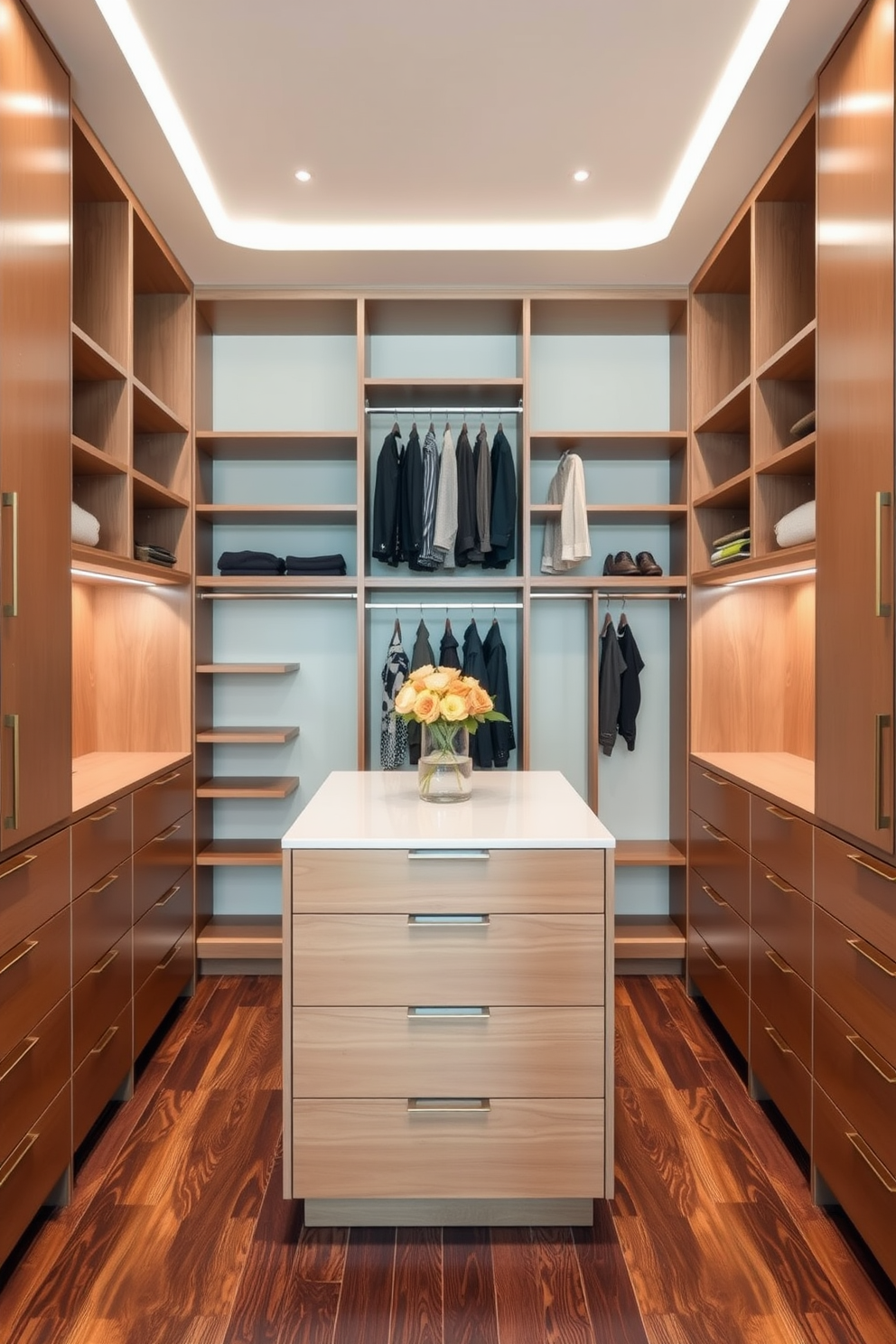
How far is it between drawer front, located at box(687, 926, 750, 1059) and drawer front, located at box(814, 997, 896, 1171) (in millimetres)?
625

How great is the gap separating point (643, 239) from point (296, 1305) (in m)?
3.54

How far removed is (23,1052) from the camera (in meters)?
1.93

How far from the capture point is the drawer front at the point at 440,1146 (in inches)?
79.0

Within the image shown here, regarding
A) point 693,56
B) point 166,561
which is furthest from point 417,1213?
point 693,56

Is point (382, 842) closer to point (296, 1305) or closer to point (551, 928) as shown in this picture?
point (551, 928)

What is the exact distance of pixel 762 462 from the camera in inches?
111

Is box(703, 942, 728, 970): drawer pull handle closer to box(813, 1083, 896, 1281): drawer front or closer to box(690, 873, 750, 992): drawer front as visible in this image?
box(690, 873, 750, 992): drawer front

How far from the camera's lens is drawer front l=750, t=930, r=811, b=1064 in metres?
2.26

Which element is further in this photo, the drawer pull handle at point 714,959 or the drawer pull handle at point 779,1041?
the drawer pull handle at point 714,959

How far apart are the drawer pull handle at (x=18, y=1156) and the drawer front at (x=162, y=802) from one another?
→ 97 cm

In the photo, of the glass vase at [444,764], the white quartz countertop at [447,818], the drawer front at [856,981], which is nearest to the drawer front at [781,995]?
the drawer front at [856,981]

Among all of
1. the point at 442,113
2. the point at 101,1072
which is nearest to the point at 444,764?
the point at 101,1072

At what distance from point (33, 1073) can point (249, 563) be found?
223 cm

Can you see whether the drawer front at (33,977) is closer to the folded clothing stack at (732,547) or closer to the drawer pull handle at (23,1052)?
the drawer pull handle at (23,1052)
